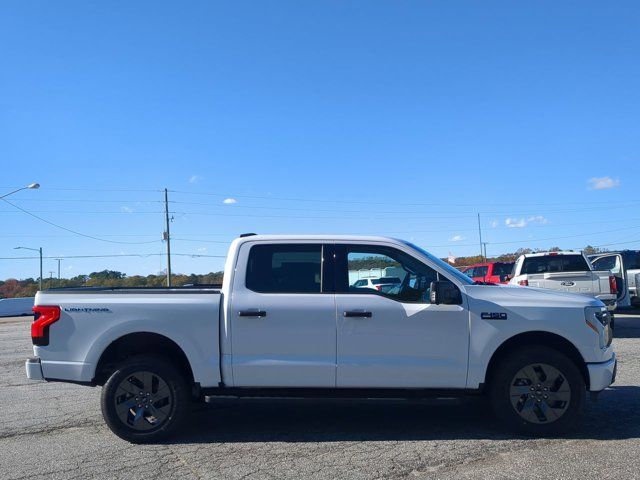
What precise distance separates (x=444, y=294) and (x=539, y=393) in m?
1.34

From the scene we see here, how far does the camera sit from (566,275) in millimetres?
13281

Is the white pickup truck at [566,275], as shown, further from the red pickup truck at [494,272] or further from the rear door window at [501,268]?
the rear door window at [501,268]

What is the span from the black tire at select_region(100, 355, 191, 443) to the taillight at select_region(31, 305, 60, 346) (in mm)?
768

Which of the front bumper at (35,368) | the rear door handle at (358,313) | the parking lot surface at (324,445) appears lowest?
the parking lot surface at (324,445)

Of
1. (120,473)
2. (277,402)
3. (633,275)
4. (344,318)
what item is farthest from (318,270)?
(633,275)

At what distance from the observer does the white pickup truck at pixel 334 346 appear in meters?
5.65

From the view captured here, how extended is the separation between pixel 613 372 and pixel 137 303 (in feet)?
15.3

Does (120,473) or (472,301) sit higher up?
(472,301)

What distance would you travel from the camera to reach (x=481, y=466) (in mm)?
4922

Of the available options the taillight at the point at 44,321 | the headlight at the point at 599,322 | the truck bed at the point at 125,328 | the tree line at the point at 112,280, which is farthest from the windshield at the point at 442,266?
the tree line at the point at 112,280

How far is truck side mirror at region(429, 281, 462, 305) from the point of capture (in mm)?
5605

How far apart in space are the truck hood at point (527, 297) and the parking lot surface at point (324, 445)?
50.2 inches

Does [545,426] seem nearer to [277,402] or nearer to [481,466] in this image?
[481,466]

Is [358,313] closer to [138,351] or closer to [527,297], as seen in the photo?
[527,297]
